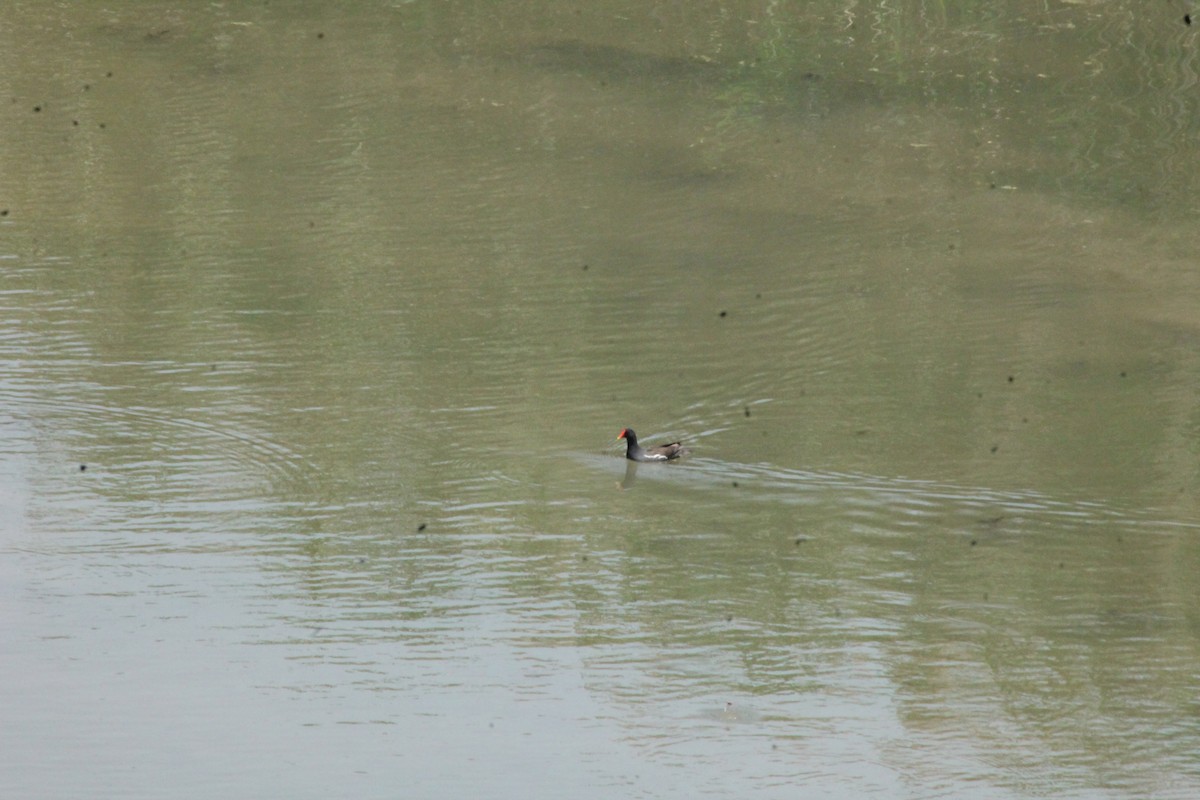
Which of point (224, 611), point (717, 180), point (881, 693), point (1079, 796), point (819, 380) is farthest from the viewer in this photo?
point (717, 180)

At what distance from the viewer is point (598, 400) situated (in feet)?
49.0

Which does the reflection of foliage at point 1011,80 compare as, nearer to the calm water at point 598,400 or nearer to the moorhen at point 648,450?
the calm water at point 598,400

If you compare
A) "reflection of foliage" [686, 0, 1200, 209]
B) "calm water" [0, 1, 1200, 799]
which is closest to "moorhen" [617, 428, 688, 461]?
"calm water" [0, 1, 1200, 799]

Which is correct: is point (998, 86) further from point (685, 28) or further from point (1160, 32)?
point (685, 28)

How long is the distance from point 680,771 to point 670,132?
41.8 feet

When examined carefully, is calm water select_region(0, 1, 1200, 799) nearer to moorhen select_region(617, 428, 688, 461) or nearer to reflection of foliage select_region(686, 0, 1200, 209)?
reflection of foliage select_region(686, 0, 1200, 209)

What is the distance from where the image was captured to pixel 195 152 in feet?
67.8

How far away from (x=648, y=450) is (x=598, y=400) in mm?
1287

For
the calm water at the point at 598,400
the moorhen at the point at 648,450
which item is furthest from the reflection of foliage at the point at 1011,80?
the moorhen at the point at 648,450

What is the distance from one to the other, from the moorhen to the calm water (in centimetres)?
21

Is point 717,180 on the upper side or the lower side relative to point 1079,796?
upper

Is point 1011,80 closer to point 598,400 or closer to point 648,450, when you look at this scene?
point 598,400

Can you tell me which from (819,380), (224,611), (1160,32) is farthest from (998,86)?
(224,611)

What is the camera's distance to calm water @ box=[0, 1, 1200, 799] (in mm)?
10016
